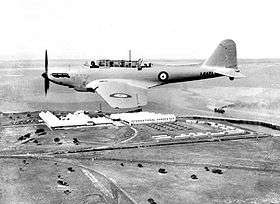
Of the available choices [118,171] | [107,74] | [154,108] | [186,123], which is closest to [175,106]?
[154,108]

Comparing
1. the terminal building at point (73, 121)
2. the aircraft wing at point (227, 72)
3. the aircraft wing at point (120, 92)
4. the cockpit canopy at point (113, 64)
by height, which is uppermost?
the cockpit canopy at point (113, 64)

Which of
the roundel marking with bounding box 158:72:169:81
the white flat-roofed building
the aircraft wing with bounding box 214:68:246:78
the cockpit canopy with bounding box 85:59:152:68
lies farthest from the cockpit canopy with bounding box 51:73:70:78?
the aircraft wing with bounding box 214:68:246:78

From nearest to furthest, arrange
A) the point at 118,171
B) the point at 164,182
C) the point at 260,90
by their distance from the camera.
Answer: the point at 164,182
the point at 118,171
the point at 260,90

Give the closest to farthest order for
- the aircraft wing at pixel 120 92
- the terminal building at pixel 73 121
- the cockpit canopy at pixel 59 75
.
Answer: the aircraft wing at pixel 120 92, the cockpit canopy at pixel 59 75, the terminal building at pixel 73 121

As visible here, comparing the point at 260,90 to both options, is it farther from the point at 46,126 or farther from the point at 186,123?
the point at 46,126

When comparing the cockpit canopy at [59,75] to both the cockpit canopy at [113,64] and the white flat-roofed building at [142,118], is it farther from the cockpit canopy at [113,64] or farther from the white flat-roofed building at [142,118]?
the white flat-roofed building at [142,118]

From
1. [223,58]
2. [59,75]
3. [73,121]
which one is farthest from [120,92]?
[223,58]

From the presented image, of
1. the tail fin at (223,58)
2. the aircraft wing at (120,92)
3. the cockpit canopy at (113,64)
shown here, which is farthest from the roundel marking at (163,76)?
the tail fin at (223,58)

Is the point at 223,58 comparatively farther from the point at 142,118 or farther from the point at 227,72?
the point at 142,118

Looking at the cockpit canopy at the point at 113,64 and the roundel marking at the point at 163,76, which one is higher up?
the cockpit canopy at the point at 113,64
